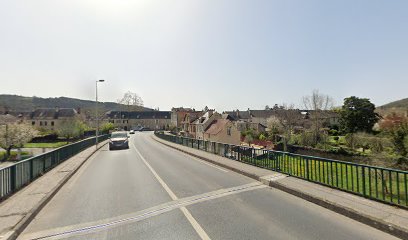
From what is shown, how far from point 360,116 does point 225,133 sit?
2715 centimetres

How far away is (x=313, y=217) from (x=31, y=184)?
33.0ft

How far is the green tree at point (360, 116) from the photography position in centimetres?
5469

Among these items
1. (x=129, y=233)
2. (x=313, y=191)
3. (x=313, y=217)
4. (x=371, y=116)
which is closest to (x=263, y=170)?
(x=313, y=191)

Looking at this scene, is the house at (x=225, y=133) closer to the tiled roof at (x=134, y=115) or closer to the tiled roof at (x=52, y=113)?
the tiled roof at (x=52, y=113)

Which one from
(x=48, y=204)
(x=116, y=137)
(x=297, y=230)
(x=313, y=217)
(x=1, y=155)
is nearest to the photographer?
(x=297, y=230)

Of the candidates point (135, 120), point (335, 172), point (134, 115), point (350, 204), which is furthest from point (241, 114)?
point (350, 204)

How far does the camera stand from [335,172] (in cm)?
895

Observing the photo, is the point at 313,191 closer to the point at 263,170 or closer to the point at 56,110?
the point at 263,170

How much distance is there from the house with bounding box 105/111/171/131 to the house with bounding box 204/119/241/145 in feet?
240

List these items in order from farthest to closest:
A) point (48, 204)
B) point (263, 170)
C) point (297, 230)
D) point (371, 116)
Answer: point (371, 116) → point (263, 170) → point (48, 204) → point (297, 230)

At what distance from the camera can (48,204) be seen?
812 centimetres

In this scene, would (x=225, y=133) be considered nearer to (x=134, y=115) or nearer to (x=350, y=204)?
(x=350, y=204)

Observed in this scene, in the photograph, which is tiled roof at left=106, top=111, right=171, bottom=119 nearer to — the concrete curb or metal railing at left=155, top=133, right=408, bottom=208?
metal railing at left=155, top=133, right=408, bottom=208

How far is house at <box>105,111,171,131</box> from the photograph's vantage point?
12875 cm
